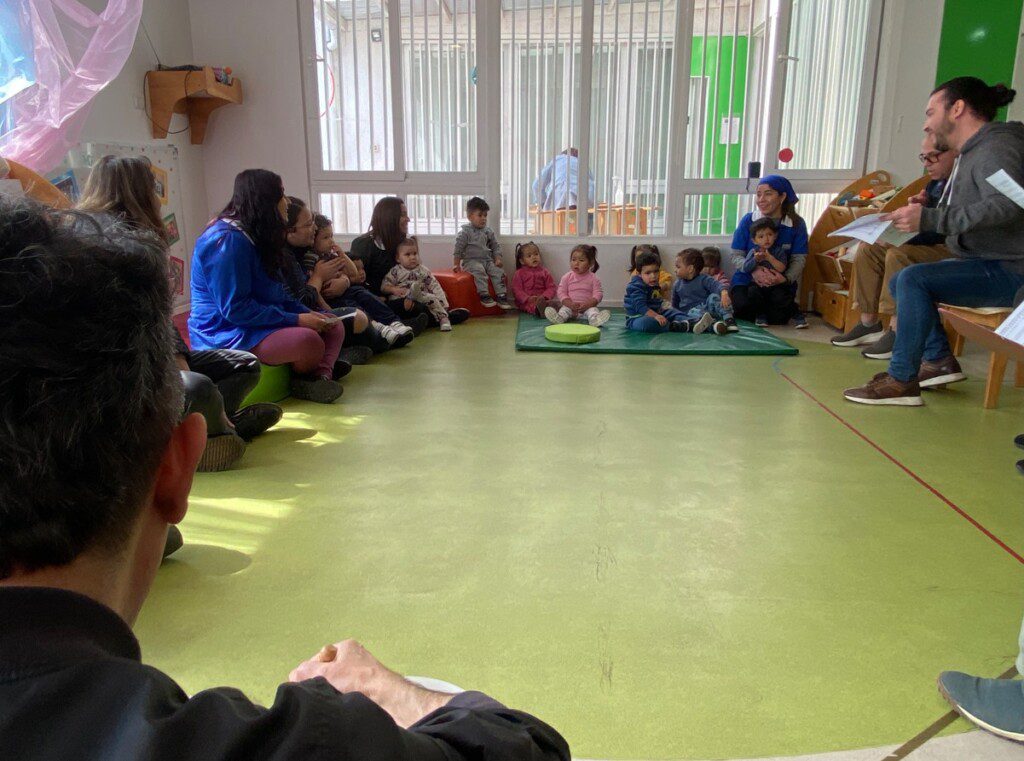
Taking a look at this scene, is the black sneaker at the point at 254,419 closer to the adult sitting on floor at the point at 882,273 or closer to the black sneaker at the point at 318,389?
the black sneaker at the point at 318,389

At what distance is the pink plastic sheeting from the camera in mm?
3184

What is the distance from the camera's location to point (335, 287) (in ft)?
14.4

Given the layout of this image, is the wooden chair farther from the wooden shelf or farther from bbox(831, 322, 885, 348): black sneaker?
the wooden shelf

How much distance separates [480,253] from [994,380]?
351 centimetres

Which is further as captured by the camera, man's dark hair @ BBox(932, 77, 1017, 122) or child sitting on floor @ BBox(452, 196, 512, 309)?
child sitting on floor @ BBox(452, 196, 512, 309)

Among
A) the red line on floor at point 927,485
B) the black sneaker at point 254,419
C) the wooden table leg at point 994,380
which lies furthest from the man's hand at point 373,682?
the wooden table leg at point 994,380

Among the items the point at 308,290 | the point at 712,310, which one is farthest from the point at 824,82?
the point at 308,290

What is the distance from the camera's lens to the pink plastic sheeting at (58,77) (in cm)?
318

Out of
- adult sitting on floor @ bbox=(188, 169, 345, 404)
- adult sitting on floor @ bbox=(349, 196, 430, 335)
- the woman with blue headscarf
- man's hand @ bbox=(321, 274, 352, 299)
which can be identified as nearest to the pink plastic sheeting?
adult sitting on floor @ bbox=(188, 169, 345, 404)

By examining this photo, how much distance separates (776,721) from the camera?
138 cm

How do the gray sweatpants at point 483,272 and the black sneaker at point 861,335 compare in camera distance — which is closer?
the black sneaker at point 861,335

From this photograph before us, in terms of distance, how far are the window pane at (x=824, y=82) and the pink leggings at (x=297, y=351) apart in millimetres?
4052

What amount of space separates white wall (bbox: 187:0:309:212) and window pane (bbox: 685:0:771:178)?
2994mm

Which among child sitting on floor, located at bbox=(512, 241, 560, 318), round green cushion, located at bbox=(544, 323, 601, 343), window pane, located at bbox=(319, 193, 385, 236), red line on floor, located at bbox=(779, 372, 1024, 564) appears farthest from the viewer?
window pane, located at bbox=(319, 193, 385, 236)
